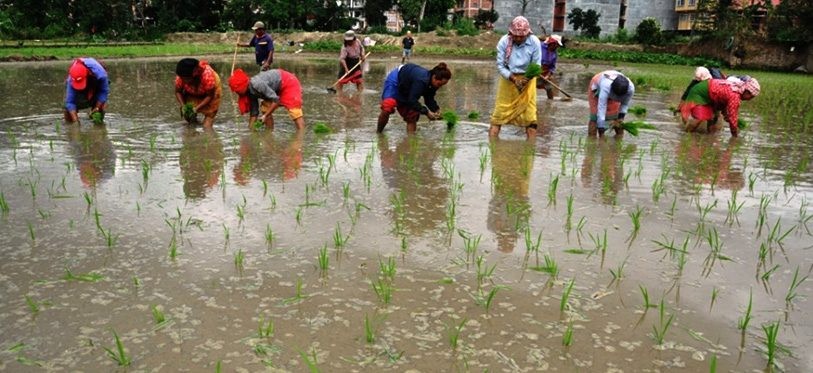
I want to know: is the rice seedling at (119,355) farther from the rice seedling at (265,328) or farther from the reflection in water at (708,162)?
the reflection in water at (708,162)

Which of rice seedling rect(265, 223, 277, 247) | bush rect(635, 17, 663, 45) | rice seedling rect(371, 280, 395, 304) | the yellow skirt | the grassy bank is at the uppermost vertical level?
bush rect(635, 17, 663, 45)

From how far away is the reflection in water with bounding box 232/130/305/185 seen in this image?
495 cm

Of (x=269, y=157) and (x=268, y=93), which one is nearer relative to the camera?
(x=269, y=157)

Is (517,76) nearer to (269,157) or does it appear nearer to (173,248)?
(269,157)

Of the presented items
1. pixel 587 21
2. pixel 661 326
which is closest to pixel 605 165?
pixel 661 326

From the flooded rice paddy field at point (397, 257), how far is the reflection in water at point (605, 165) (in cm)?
4

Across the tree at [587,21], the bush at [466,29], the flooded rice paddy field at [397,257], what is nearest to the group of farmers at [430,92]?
the flooded rice paddy field at [397,257]

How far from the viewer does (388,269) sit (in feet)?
9.82

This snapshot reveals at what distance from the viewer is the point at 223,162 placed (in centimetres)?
536

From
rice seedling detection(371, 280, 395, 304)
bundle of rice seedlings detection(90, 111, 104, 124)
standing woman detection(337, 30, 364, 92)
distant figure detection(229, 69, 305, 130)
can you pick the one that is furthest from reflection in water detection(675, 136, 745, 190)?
standing woman detection(337, 30, 364, 92)

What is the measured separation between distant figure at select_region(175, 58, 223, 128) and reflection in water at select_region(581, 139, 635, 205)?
14.1 ft

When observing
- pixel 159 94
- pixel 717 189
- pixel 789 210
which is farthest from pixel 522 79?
pixel 159 94

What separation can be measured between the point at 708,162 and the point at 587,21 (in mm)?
41727

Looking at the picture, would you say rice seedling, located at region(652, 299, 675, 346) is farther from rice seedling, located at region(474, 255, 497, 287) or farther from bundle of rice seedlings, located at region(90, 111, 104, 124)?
bundle of rice seedlings, located at region(90, 111, 104, 124)
